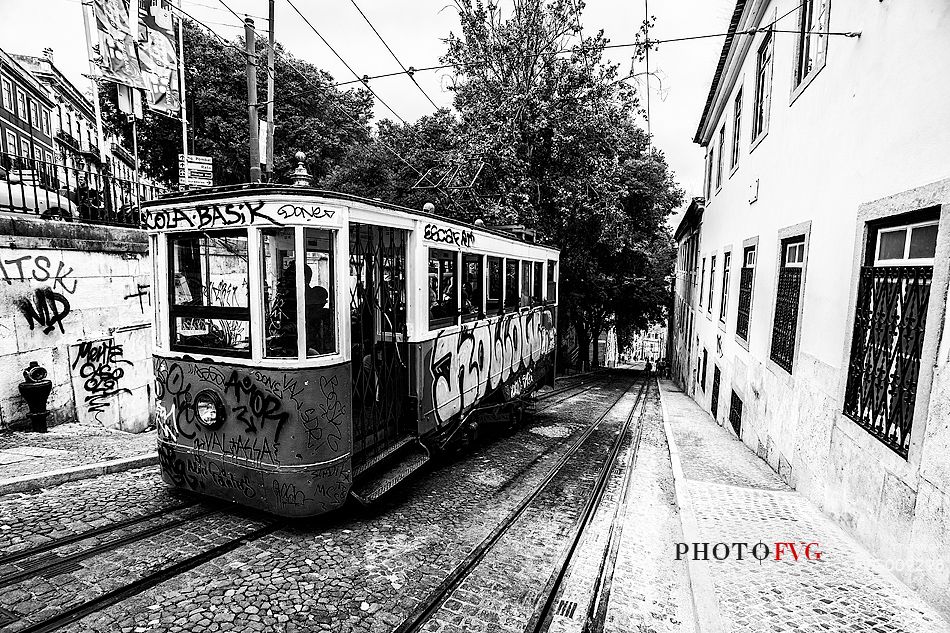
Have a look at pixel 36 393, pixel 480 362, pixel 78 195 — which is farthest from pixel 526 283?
pixel 78 195

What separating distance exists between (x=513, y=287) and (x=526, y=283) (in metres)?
0.97

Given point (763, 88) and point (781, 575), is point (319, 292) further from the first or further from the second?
point (763, 88)

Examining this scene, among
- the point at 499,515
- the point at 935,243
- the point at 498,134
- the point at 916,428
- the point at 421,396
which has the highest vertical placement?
the point at 498,134

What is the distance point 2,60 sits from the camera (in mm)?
18703

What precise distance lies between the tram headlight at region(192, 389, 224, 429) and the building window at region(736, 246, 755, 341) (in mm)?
9327

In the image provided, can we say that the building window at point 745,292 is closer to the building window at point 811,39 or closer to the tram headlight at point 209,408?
the building window at point 811,39

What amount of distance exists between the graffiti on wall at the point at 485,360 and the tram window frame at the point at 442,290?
7.6 inches

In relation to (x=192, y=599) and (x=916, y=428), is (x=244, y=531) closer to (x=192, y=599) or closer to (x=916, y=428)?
(x=192, y=599)

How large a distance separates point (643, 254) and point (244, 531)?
2279 cm

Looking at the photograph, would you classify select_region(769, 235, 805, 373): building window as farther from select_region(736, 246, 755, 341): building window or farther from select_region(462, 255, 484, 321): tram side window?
select_region(462, 255, 484, 321): tram side window

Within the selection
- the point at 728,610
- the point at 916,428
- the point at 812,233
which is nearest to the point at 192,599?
the point at 728,610

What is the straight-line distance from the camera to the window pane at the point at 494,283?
839 centimetres

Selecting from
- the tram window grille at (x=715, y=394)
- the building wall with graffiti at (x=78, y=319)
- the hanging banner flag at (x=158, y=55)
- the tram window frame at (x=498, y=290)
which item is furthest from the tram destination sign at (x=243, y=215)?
the tram window grille at (x=715, y=394)

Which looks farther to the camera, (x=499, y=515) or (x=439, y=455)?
(x=439, y=455)
